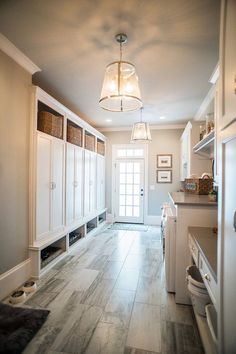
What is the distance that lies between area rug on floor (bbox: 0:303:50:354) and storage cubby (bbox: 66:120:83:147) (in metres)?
2.56

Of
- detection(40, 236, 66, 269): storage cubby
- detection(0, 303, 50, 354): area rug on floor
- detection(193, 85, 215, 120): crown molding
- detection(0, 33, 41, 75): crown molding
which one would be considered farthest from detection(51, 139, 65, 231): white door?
detection(193, 85, 215, 120): crown molding

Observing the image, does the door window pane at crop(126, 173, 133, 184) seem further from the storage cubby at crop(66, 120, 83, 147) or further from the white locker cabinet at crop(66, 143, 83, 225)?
the storage cubby at crop(66, 120, 83, 147)

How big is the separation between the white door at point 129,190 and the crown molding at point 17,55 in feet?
12.1

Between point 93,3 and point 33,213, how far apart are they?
2.35m

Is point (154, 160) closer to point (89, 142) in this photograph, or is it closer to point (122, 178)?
point (122, 178)

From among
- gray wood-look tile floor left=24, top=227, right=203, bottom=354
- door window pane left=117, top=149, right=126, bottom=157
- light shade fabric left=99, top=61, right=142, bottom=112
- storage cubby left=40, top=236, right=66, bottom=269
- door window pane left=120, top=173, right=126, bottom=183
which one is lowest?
gray wood-look tile floor left=24, top=227, right=203, bottom=354

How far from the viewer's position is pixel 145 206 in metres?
5.93

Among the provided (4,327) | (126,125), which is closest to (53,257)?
(4,327)

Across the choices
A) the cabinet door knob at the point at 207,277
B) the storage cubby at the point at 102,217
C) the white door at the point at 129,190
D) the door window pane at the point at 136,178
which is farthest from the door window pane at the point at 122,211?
the cabinet door knob at the point at 207,277

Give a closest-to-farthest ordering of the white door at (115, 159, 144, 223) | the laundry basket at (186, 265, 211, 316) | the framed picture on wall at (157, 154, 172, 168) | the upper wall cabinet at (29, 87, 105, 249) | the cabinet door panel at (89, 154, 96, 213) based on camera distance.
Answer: the laundry basket at (186, 265, 211, 316) → the upper wall cabinet at (29, 87, 105, 249) → the cabinet door panel at (89, 154, 96, 213) → the framed picture on wall at (157, 154, 172, 168) → the white door at (115, 159, 144, 223)

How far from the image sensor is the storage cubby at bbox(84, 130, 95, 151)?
4579 millimetres

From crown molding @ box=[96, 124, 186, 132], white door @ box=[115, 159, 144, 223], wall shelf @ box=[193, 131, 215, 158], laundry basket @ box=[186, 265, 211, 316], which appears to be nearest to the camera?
laundry basket @ box=[186, 265, 211, 316]

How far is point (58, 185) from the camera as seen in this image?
336cm

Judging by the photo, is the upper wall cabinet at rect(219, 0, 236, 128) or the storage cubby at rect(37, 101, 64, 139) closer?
the upper wall cabinet at rect(219, 0, 236, 128)
